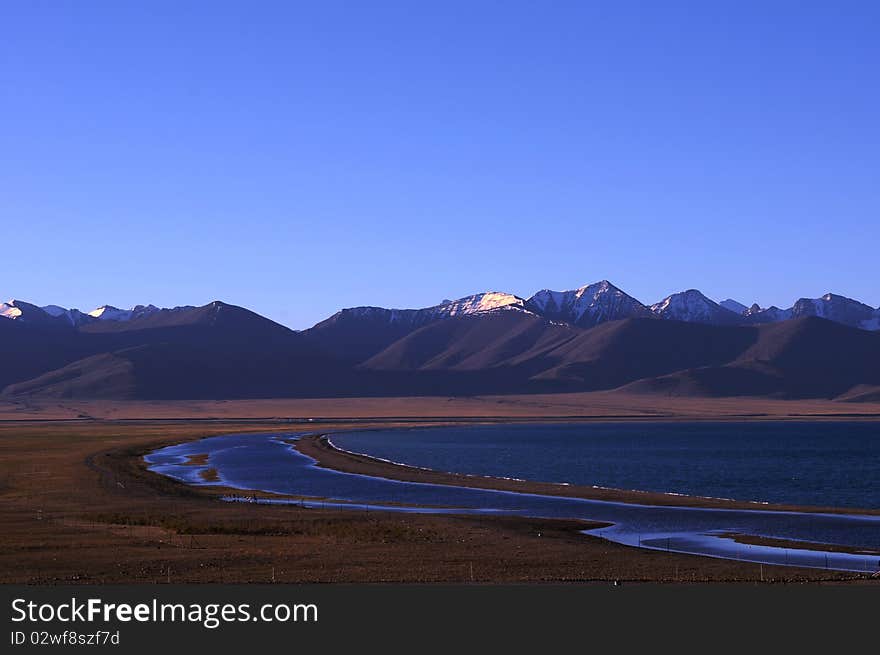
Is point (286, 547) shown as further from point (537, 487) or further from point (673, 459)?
point (673, 459)

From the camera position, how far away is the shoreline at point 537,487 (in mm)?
68938

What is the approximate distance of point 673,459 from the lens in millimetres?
121688

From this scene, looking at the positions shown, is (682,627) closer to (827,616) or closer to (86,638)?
(827,616)

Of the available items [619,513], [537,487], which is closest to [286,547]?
[619,513]

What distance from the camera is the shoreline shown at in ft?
226

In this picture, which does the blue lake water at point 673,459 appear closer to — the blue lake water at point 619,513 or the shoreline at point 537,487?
the shoreline at point 537,487

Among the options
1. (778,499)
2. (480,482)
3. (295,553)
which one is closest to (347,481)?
(480,482)

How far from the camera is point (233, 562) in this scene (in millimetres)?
39656

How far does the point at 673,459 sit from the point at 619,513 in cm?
5837

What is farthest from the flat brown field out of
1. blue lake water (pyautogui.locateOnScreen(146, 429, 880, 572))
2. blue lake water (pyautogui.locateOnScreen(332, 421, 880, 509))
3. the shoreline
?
blue lake water (pyautogui.locateOnScreen(332, 421, 880, 509))

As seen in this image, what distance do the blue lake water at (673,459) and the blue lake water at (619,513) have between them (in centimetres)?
1204

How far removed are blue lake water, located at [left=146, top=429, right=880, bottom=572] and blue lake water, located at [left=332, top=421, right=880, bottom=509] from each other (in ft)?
39.5

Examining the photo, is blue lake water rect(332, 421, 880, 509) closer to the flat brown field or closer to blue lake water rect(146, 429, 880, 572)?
blue lake water rect(146, 429, 880, 572)

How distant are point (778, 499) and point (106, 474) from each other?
49276 mm
